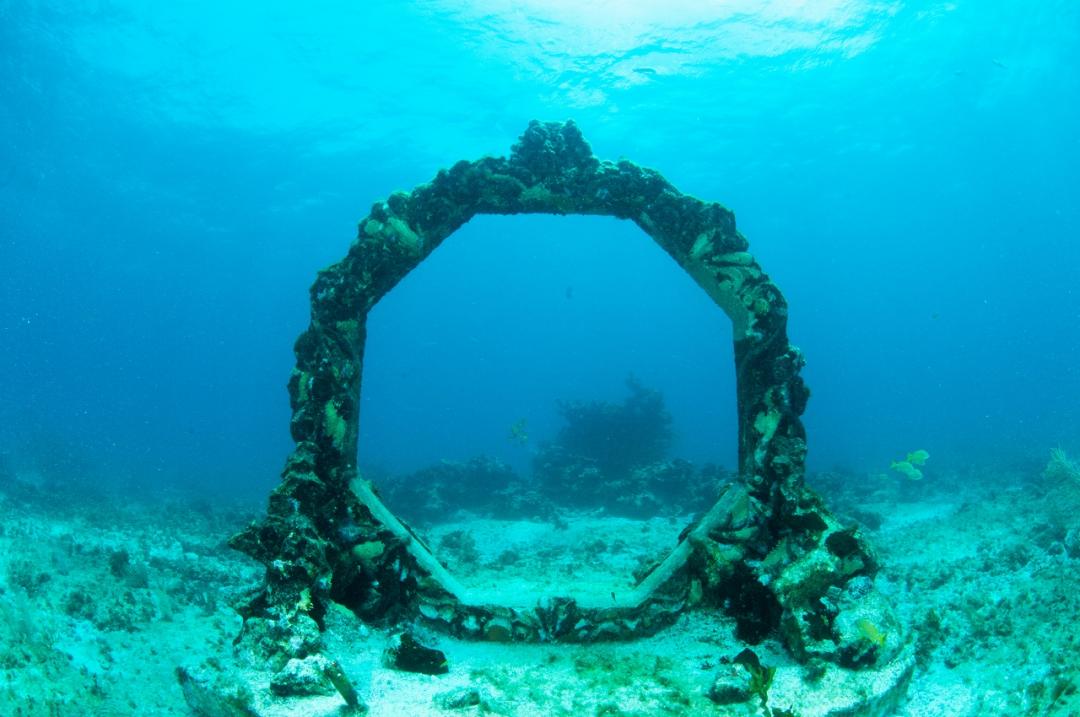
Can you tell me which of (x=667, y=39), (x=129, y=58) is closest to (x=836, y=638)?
(x=667, y=39)

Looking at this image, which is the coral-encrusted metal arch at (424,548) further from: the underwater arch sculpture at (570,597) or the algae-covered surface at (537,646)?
the algae-covered surface at (537,646)

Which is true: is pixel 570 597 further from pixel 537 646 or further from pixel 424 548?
pixel 424 548

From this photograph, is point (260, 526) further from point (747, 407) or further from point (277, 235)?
point (277, 235)

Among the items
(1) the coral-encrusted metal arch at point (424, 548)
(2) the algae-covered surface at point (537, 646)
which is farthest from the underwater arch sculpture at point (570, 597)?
(2) the algae-covered surface at point (537, 646)

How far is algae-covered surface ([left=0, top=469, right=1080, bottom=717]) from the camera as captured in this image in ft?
12.7

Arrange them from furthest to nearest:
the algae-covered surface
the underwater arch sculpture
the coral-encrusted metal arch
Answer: the coral-encrusted metal arch → the underwater arch sculpture → the algae-covered surface

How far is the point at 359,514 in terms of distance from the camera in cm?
520

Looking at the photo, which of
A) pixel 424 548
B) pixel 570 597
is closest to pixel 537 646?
pixel 570 597

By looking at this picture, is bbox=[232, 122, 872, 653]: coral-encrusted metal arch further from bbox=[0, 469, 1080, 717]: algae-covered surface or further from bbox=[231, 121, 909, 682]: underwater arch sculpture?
bbox=[0, 469, 1080, 717]: algae-covered surface

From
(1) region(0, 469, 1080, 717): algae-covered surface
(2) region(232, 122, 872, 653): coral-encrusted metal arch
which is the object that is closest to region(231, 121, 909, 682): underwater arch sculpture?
(2) region(232, 122, 872, 653): coral-encrusted metal arch

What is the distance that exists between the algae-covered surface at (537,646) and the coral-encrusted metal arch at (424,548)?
26 cm

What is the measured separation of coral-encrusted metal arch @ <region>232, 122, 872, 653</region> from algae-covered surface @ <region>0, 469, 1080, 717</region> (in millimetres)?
257

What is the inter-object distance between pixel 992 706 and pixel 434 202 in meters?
6.25

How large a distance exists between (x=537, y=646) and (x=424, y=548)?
1640 mm
